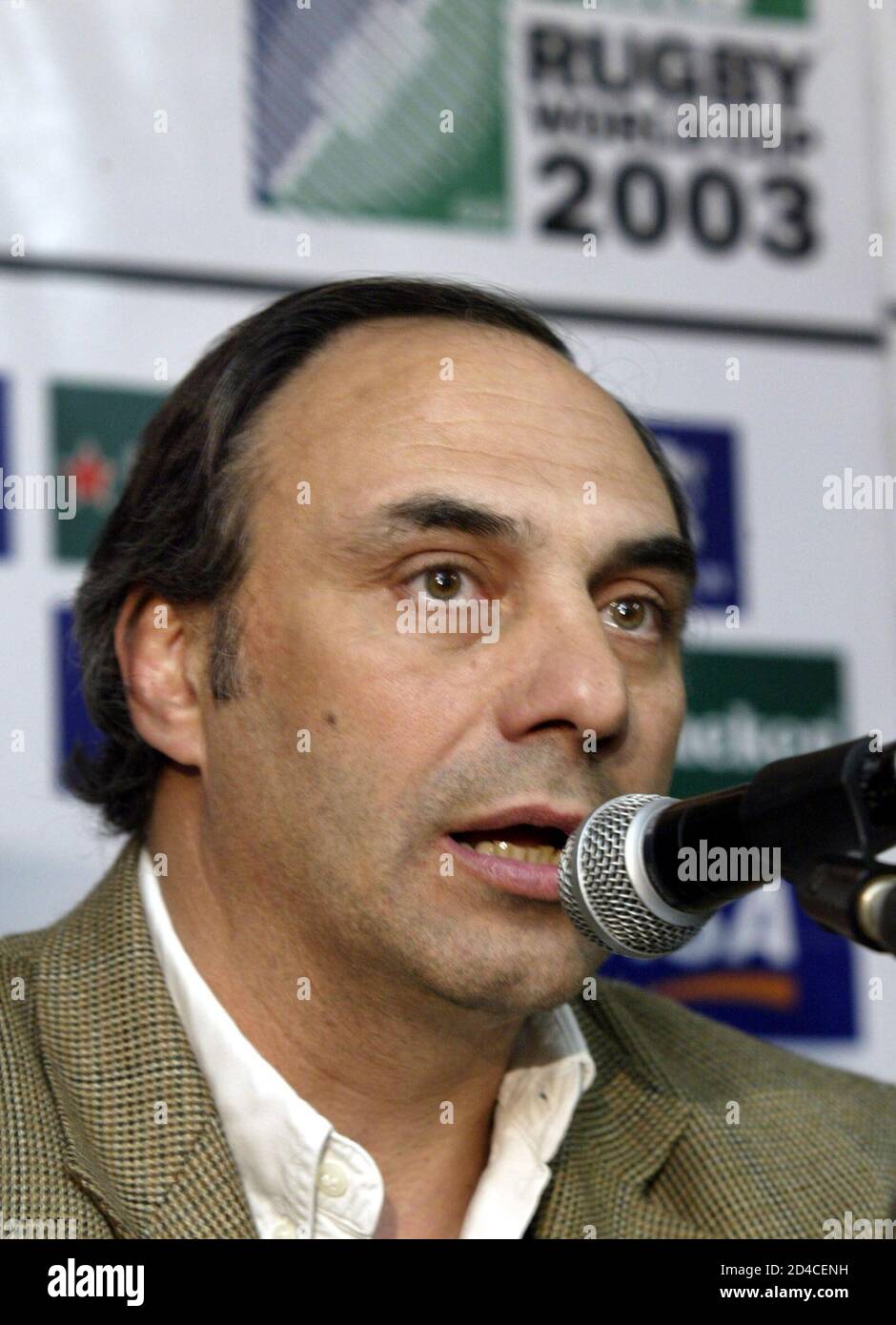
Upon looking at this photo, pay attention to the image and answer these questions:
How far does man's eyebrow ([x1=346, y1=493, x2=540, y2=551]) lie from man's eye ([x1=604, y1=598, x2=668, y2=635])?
196mm

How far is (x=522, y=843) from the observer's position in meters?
1.86

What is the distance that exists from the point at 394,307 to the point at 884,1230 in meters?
1.36

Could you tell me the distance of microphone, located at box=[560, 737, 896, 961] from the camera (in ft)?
3.99

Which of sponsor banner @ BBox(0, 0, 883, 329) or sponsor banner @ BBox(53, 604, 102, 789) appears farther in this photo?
sponsor banner @ BBox(0, 0, 883, 329)

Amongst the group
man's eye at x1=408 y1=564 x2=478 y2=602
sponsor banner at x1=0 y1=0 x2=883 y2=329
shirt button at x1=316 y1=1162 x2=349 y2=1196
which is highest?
sponsor banner at x1=0 y1=0 x2=883 y2=329

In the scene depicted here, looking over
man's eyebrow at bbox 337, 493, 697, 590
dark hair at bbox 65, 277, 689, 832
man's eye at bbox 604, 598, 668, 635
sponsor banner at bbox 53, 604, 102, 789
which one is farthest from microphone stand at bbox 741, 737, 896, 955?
sponsor banner at bbox 53, 604, 102, 789

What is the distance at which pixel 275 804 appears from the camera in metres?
1.99

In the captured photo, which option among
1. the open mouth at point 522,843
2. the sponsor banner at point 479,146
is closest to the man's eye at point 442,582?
the open mouth at point 522,843

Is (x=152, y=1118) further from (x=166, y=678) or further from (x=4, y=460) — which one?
(x=4, y=460)

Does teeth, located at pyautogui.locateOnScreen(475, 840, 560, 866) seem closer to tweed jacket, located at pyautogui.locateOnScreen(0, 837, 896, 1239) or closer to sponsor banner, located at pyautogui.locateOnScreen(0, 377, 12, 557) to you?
tweed jacket, located at pyautogui.locateOnScreen(0, 837, 896, 1239)

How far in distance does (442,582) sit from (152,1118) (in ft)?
2.20

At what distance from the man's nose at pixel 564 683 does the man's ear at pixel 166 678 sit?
0.46 metres

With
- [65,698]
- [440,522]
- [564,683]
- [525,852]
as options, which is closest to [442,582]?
[440,522]
